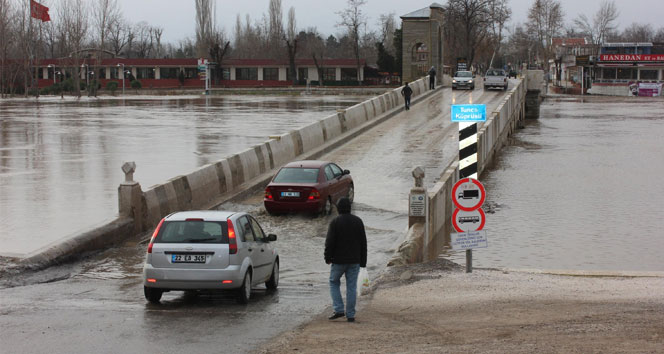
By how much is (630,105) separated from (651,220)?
57733 millimetres

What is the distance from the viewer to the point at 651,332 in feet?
31.2

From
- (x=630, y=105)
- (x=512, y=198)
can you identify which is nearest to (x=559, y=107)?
(x=630, y=105)

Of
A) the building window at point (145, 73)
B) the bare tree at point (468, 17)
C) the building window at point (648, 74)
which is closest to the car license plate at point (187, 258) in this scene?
the bare tree at point (468, 17)

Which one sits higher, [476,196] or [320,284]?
[476,196]

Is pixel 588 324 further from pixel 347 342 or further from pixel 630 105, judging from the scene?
pixel 630 105

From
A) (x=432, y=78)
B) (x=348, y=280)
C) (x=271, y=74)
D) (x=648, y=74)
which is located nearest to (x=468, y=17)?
(x=648, y=74)

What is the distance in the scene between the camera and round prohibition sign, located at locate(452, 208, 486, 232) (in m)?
14.9

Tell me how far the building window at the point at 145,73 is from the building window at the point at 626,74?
60.0 metres

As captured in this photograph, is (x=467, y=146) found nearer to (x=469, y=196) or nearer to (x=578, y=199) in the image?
(x=469, y=196)

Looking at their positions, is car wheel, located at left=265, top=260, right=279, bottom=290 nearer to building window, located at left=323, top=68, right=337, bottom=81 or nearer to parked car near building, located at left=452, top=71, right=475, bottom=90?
parked car near building, located at left=452, top=71, right=475, bottom=90

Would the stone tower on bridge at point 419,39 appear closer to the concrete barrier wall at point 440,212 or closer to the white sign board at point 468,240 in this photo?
the concrete barrier wall at point 440,212

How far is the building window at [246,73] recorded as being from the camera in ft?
373

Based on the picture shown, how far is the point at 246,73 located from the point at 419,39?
47001 mm

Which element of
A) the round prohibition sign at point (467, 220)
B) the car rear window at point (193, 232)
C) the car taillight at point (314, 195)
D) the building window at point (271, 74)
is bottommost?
the car taillight at point (314, 195)
